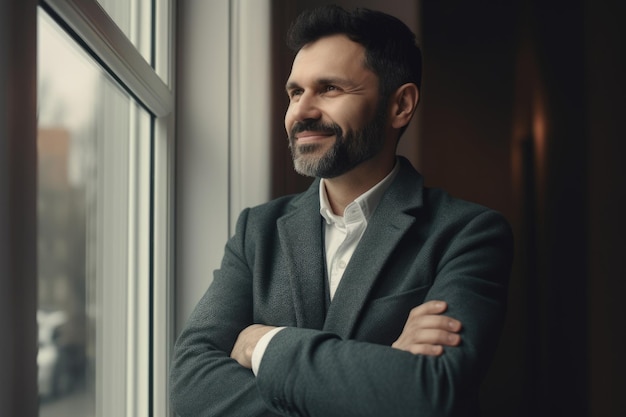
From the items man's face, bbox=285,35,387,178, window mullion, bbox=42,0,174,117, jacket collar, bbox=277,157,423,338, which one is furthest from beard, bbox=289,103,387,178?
window mullion, bbox=42,0,174,117

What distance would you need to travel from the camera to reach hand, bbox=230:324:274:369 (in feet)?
4.10

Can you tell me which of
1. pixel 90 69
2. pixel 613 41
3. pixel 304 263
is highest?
pixel 613 41

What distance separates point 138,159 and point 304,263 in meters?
0.54

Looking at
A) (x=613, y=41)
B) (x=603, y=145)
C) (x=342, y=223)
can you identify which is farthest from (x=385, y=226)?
(x=613, y=41)

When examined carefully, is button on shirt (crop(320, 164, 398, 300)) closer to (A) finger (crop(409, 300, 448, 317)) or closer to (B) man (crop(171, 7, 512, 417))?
(B) man (crop(171, 7, 512, 417))

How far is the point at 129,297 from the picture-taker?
1577 mm

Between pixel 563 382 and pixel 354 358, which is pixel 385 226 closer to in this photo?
pixel 354 358

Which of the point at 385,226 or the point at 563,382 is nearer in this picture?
the point at 385,226

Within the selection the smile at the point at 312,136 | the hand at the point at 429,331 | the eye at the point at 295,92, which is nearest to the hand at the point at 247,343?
the hand at the point at 429,331

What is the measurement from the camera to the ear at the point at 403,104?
152 cm

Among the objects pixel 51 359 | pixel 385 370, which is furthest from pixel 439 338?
pixel 51 359

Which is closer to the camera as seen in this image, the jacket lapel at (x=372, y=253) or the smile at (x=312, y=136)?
the jacket lapel at (x=372, y=253)

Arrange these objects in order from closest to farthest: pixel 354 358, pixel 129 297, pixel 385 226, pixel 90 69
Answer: pixel 354 358 < pixel 90 69 < pixel 385 226 < pixel 129 297

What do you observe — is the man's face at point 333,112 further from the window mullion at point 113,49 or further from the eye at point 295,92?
the window mullion at point 113,49
